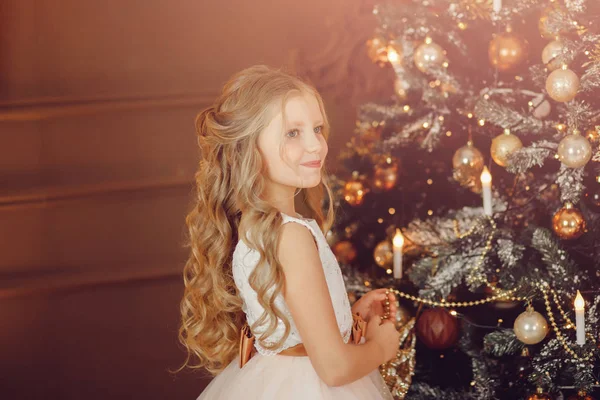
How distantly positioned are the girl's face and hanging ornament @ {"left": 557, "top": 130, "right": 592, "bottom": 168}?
73 centimetres

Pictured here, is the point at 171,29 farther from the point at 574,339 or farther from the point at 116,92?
the point at 574,339

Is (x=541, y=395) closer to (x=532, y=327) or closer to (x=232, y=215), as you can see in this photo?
(x=532, y=327)

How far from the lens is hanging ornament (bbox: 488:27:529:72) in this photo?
7.18 feet

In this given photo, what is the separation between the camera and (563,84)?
6.39ft

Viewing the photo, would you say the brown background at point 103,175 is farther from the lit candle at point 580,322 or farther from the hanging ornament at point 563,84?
the lit candle at point 580,322

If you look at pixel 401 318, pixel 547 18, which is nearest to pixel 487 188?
pixel 547 18

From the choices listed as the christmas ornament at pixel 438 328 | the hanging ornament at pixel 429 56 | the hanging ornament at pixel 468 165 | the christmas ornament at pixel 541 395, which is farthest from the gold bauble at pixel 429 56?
the christmas ornament at pixel 541 395

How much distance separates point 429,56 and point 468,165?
1.21ft

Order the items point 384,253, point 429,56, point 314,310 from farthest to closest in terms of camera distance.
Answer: point 384,253 < point 429,56 < point 314,310

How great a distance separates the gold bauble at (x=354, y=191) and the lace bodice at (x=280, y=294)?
1.20 metres

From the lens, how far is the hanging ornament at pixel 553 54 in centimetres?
202

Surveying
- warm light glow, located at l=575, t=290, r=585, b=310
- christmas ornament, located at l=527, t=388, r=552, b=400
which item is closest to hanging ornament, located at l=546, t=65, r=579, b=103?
warm light glow, located at l=575, t=290, r=585, b=310

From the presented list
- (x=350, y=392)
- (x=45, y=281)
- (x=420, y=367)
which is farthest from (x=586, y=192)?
(x=45, y=281)

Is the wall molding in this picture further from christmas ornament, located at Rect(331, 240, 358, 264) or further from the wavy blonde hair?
the wavy blonde hair
